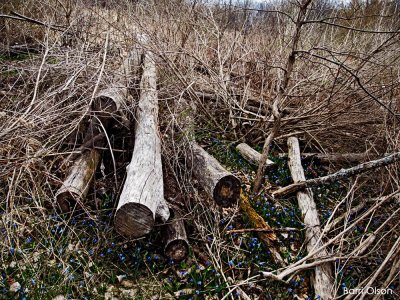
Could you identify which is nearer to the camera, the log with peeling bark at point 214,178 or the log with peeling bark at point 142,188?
the log with peeling bark at point 142,188

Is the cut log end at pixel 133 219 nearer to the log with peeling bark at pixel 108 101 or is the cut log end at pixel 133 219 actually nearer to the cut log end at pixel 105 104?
the log with peeling bark at pixel 108 101

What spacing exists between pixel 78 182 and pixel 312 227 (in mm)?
2444

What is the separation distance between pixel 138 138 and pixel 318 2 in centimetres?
401

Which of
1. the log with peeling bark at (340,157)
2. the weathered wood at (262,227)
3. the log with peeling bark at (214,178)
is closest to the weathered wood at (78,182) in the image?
the log with peeling bark at (214,178)

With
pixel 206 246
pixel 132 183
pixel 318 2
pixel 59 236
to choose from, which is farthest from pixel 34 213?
pixel 318 2

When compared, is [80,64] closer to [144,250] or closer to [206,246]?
[144,250]

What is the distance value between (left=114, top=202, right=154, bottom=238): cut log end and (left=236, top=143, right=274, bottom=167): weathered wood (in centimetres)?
218

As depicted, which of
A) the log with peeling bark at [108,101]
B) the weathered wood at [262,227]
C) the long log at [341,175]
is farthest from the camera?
→ the log with peeling bark at [108,101]

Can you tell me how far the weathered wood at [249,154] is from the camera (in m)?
4.31

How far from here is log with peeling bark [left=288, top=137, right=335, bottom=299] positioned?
2.70 metres

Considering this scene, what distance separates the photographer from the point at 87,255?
8.94 feet

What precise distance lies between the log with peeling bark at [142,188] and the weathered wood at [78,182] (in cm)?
52

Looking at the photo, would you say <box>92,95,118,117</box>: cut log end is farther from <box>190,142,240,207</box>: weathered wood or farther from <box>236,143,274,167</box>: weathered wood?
<box>236,143,274,167</box>: weathered wood

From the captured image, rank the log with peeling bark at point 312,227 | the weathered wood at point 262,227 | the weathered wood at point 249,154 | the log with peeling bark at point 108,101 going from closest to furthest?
1. the log with peeling bark at point 312,227
2. the weathered wood at point 262,227
3. the log with peeling bark at point 108,101
4. the weathered wood at point 249,154
